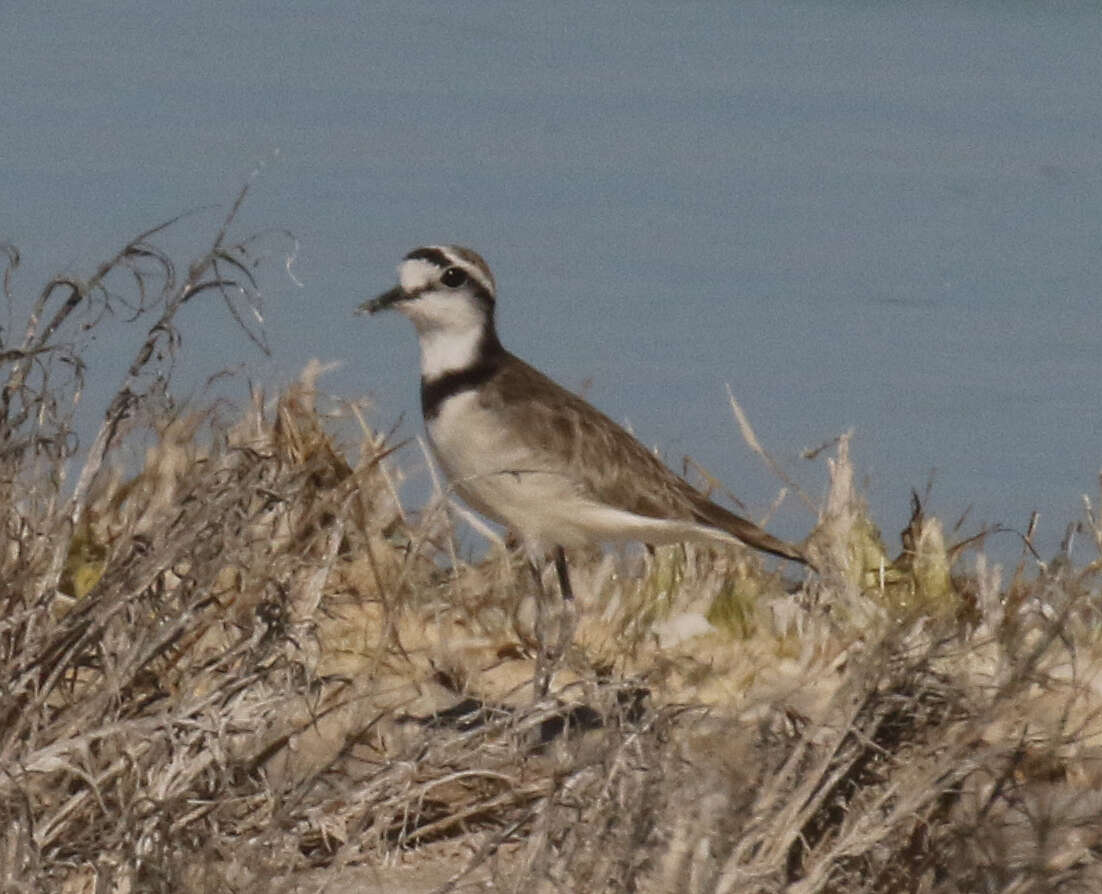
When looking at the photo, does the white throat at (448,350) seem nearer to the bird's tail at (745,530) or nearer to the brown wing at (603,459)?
the brown wing at (603,459)

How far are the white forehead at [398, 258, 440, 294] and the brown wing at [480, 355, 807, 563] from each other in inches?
19.4

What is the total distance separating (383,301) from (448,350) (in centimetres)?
29

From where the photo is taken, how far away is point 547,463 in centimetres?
→ 786

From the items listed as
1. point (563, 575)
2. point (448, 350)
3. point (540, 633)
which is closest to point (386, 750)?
point (540, 633)

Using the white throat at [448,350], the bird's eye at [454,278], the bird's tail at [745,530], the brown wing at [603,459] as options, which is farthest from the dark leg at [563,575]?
the bird's eye at [454,278]

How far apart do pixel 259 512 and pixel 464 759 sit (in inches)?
27.1

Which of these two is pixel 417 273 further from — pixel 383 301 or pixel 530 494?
pixel 530 494

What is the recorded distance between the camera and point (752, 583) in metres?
7.64

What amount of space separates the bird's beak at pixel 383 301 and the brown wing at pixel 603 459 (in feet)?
1.74

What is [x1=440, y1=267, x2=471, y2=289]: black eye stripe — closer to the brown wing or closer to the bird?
the bird

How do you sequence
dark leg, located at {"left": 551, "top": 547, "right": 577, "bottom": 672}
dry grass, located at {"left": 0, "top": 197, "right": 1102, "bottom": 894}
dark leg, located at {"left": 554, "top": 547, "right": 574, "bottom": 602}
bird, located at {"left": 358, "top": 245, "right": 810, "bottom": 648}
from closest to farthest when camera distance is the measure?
1. dry grass, located at {"left": 0, "top": 197, "right": 1102, "bottom": 894}
2. dark leg, located at {"left": 551, "top": 547, "right": 577, "bottom": 672}
3. dark leg, located at {"left": 554, "top": 547, "right": 574, "bottom": 602}
4. bird, located at {"left": 358, "top": 245, "right": 810, "bottom": 648}

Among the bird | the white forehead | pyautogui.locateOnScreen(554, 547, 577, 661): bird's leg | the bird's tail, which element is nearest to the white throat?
the bird

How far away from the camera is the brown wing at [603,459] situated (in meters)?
7.90

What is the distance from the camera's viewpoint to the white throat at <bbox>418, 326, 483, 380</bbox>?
842 centimetres
